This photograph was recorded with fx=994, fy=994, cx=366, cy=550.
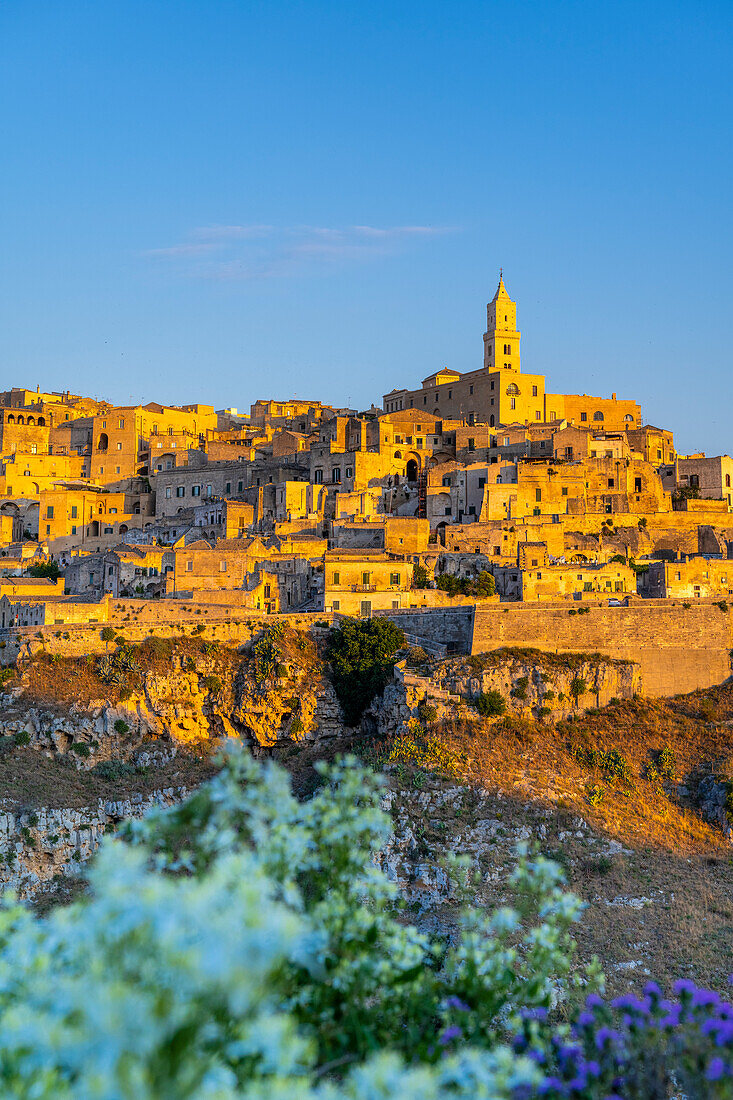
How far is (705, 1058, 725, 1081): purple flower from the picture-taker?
8.11 meters

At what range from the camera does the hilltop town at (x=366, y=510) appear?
43688mm

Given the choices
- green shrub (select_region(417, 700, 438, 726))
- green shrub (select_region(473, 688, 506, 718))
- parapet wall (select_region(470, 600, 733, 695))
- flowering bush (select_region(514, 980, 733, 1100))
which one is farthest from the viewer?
parapet wall (select_region(470, 600, 733, 695))

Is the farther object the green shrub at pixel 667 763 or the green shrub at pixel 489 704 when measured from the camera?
the green shrub at pixel 489 704

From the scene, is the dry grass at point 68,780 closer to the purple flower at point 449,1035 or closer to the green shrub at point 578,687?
the green shrub at point 578,687

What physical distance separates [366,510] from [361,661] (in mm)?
19953

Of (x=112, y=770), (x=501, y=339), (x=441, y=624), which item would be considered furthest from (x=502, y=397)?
(x=112, y=770)

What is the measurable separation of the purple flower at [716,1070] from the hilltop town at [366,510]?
1227 inches

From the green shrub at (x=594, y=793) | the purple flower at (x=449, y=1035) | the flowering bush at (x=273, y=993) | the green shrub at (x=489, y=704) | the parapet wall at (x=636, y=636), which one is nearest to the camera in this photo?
the flowering bush at (x=273, y=993)

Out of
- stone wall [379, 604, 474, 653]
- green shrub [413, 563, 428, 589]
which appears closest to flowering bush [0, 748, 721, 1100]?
stone wall [379, 604, 474, 653]

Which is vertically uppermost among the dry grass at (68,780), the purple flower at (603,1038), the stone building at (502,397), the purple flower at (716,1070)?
Result: the stone building at (502,397)

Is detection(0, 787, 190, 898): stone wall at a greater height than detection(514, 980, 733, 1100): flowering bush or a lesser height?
lesser

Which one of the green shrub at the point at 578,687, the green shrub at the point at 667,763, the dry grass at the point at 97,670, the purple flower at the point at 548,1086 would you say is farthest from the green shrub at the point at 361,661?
the purple flower at the point at 548,1086

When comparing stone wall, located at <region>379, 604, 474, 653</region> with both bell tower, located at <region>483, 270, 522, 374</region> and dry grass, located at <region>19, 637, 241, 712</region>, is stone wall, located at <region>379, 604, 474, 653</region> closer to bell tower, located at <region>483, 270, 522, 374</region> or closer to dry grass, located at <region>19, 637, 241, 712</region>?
dry grass, located at <region>19, 637, 241, 712</region>

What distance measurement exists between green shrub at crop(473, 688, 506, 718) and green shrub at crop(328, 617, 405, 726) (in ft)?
12.4
